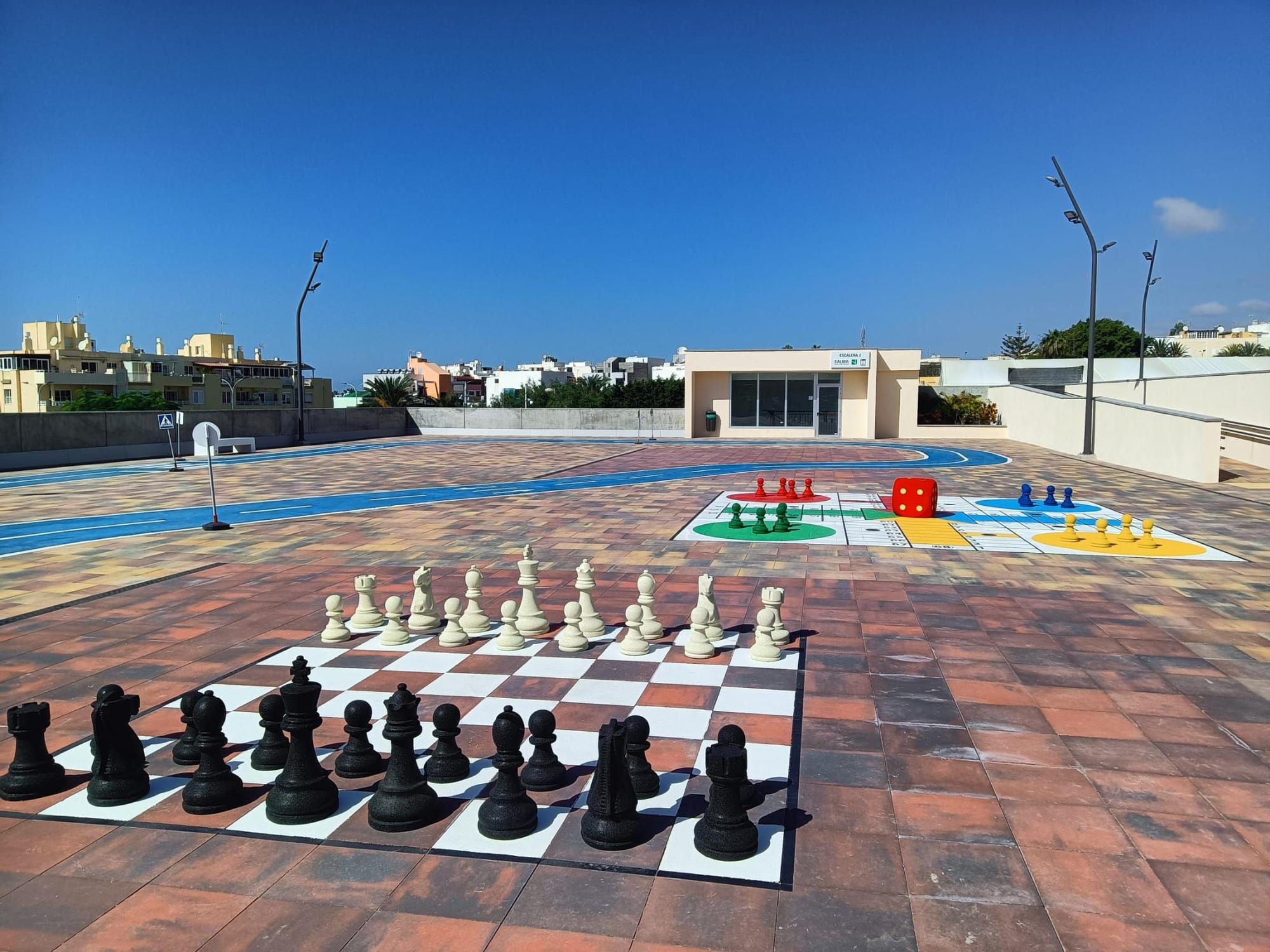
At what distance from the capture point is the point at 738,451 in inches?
1129

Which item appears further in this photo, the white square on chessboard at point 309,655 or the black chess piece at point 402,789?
the white square on chessboard at point 309,655

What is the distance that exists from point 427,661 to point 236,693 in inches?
51.7

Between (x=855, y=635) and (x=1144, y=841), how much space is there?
10.6ft

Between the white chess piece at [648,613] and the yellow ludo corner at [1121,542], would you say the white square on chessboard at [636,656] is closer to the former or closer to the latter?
the white chess piece at [648,613]

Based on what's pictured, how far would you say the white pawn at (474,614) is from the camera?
697 cm

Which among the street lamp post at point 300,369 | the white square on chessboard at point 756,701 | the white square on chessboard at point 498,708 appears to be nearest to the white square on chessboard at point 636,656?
the white square on chessboard at point 756,701

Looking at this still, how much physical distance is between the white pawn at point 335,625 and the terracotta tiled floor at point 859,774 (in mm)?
425

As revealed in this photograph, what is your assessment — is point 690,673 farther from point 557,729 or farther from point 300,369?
point 300,369

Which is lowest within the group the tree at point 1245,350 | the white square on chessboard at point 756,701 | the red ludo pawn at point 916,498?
the white square on chessboard at point 756,701

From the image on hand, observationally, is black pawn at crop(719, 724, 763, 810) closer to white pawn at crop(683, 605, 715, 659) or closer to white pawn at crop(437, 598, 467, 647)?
white pawn at crop(683, 605, 715, 659)

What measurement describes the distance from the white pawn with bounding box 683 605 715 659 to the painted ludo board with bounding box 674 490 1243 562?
500 cm

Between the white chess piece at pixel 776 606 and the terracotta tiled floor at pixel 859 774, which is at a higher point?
the white chess piece at pixel 776 606

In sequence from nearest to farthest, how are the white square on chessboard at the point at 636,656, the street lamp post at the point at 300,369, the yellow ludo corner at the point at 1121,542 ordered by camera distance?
the white square on chessboard at the point at 636,656 < the yellow ludo corner at the point at 1121,542 < the street lamp post at the point at 300,369

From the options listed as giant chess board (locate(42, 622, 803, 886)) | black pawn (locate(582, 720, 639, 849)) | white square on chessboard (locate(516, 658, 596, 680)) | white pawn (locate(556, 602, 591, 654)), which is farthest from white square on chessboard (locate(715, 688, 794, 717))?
black pawn (locate(582, 720, 639, 849))
